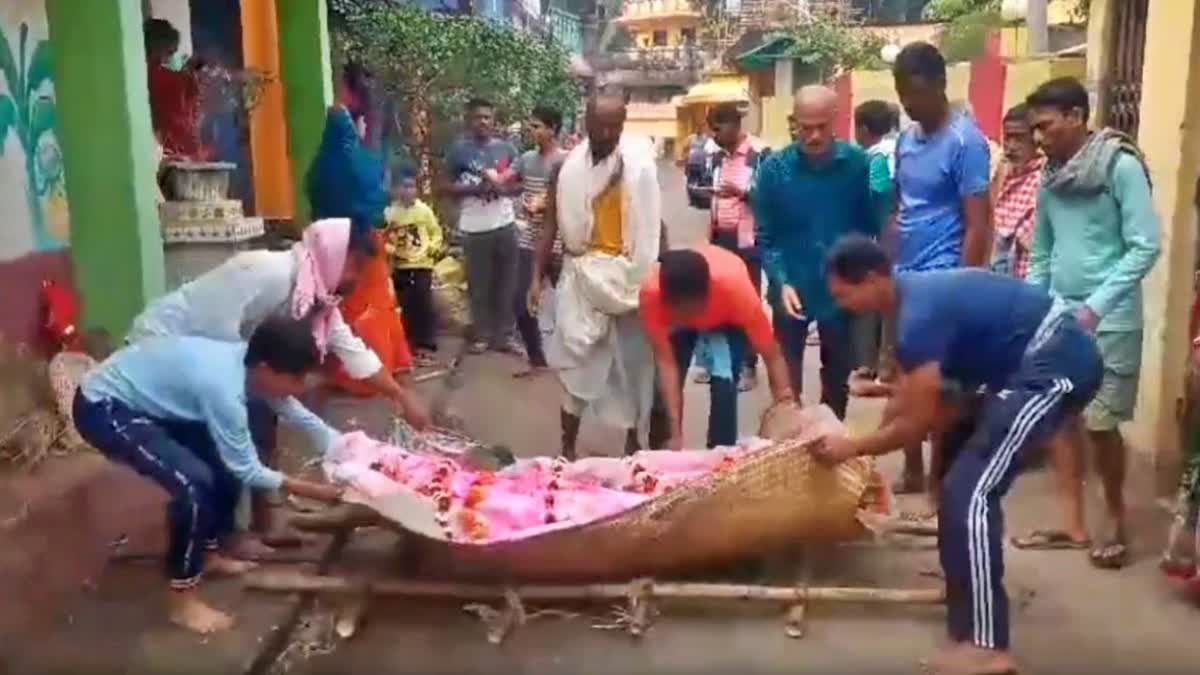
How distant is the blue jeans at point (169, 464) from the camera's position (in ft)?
13.1

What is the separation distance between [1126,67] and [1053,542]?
2.83 meters

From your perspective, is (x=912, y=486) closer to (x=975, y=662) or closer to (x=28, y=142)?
(x=975, y=662)

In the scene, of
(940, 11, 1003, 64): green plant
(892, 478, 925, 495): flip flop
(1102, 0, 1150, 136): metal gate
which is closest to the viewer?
(892, 478, 925, 495): flip flop

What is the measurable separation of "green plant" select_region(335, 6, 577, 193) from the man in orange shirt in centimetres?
618

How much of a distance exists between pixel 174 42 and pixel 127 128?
134 centimetres

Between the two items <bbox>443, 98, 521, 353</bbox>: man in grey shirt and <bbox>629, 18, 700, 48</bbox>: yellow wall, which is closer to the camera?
<bbox>443, 98, 521, 353</bbox>: man in grey shirt

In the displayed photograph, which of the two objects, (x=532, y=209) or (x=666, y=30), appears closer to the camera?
(x=532, y=209)

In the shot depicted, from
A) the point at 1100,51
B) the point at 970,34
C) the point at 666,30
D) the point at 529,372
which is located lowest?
the point at 529,372

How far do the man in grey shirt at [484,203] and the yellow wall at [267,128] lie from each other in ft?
6.90

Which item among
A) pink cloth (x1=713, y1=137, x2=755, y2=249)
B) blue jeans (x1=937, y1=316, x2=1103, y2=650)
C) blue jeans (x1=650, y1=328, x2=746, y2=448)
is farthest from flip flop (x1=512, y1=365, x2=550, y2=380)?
blue jeans (x1=937, y1=316, x2=1103, y2=650)

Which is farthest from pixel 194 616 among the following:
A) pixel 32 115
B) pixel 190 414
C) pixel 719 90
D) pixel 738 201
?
pixel 719 90

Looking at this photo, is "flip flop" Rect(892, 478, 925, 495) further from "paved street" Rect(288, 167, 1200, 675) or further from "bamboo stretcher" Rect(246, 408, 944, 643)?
"bamboo stretcher" Rect(246, 408, 944, 643)

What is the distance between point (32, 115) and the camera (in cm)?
627

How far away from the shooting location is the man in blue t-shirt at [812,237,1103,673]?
3529 mm
